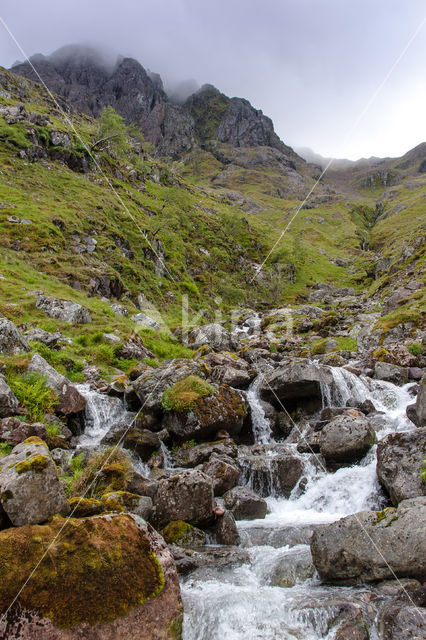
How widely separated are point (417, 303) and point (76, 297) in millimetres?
28265

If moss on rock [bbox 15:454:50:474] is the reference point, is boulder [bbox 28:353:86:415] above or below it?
below

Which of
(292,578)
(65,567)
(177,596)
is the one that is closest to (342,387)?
(292,578)

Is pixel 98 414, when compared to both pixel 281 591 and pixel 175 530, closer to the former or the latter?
pixel 175 530

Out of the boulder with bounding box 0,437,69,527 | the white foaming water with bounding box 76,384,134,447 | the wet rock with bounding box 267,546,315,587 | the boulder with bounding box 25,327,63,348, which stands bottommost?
the white foaming water with bounding box 76,384,134,447

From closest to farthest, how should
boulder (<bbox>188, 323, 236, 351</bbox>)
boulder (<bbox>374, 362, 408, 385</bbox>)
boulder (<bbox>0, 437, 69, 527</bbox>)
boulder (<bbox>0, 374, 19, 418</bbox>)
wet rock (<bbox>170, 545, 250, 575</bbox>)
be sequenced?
boulder (<bbox>0, 437, 69, 527</bbox>)
wet rock (<bbox>170, 545, 250, 575</bbox>)
boulder (<bbox>0, 374, 19, 418</bbox>)
boulder (<bbox>374, 362, 408, 385</bbox>)
boulder (<bbox>188, 323, 236, 351</bbox>)

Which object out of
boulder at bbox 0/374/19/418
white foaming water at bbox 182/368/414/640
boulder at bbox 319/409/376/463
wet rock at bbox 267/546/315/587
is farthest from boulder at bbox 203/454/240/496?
boulder at bbox 0/374/19/418

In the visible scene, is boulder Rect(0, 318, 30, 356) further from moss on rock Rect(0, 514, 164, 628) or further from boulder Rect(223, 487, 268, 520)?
moss on rock Rect(0, 514, 164, 628)

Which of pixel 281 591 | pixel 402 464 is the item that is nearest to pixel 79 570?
pixel 281 591

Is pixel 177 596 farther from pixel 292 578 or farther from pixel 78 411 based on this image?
pixel 78 411

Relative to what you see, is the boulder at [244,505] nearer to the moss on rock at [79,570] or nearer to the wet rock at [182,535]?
the wet rock at [182,535]

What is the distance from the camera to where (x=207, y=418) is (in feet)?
49.1

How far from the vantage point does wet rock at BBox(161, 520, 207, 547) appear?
905cm

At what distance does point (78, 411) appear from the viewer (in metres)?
15.3

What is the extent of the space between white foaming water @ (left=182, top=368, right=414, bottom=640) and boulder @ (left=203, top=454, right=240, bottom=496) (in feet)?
4.47
